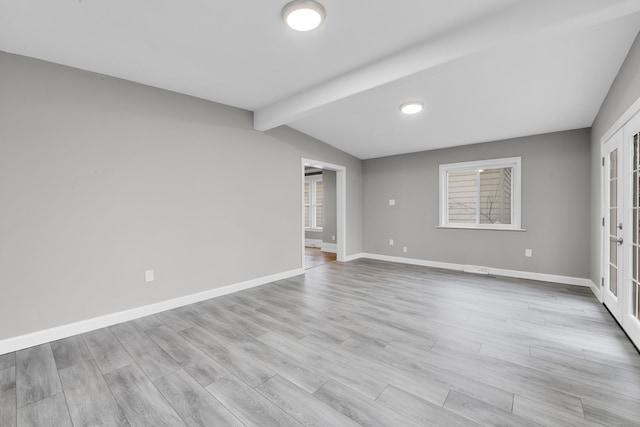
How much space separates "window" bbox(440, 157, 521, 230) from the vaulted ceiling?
1180 millimetres

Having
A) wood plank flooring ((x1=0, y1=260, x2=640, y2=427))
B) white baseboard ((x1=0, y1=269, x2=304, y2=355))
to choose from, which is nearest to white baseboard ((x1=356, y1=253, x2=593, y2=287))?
wood plank flooring ((x1=0, y1=260, x2=640, y2=427))

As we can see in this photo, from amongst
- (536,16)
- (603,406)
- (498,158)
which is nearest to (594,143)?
(498,158)

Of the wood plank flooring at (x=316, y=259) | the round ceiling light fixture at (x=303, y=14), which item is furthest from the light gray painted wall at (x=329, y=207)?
the round ceiling light fixture at (x=303, y=14)

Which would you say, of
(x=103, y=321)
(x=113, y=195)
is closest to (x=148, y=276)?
(x=103, y=321)

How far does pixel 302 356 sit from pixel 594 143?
14.7ft

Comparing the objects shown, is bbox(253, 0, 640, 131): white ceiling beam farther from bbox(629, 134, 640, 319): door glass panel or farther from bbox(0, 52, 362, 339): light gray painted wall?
bbox(0, 52, 362, 339): light gray painted wall

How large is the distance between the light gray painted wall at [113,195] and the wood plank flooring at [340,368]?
16.9 inches

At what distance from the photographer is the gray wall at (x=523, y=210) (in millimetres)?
4098

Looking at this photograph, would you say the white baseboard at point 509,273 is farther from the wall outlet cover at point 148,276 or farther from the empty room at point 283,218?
the wall outlet cover at point 148,276

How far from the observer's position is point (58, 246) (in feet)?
8.40

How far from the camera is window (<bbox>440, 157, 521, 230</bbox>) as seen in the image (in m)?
4.65

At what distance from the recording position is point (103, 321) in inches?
109

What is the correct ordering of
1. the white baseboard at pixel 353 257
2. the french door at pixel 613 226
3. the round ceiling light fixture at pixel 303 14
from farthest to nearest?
the white baseboard at pixel 353 257
the french door at pixel 613 226
the round ceiling light fixture at pixel 303 14

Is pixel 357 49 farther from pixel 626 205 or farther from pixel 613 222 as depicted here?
pixel 613 222
